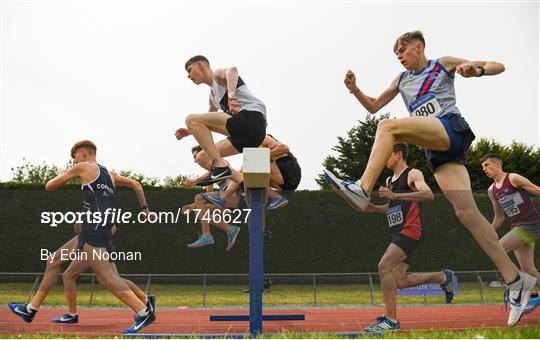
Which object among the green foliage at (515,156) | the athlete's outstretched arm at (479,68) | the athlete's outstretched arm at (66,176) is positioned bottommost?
the athlete's outstretched arm at (66,176)

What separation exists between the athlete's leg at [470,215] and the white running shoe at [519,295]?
8cm

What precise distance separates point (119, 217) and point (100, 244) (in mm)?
323

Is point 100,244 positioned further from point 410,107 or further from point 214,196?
point 410,107

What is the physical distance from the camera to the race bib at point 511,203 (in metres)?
6.50

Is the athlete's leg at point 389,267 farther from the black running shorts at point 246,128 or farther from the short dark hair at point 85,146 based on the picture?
the short dark hair at point 85,146

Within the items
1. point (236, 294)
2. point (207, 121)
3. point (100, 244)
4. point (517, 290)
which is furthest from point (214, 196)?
point (517, 290)

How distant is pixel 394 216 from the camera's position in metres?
5.63

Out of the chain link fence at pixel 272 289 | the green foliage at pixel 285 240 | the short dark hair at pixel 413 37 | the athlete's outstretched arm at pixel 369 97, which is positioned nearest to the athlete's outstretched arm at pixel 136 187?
the green foliage at pixel 285 240

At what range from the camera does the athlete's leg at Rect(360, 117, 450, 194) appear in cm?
426

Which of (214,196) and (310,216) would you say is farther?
(310,216)

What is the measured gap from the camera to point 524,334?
4.86 m

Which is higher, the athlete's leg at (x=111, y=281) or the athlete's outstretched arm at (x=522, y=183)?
the athlete's outstretched arm at (x=522, y=183)

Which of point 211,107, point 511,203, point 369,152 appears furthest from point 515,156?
point 211,107

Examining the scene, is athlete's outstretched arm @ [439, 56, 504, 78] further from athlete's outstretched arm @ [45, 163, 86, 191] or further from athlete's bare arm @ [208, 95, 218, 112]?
athlete's outstretched arm @ [45, 163, 86, 191]
